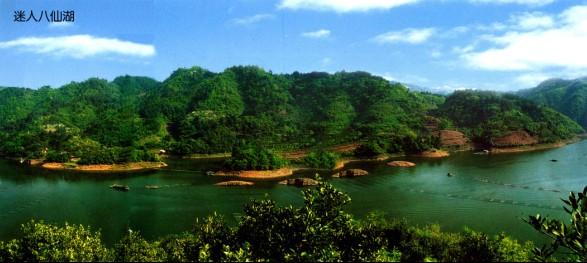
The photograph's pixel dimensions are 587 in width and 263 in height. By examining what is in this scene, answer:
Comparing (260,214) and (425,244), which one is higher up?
(260,214)

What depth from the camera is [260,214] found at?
28531 millimetres

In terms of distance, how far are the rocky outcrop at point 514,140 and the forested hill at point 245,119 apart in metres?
2.76

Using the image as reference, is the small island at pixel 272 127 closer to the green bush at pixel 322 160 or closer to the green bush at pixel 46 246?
the green bush at pixel 322 160

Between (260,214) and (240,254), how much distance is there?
6.88 m

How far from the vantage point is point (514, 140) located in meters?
122

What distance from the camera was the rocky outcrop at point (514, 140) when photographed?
120m

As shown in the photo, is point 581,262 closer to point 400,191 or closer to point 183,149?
point 400,191

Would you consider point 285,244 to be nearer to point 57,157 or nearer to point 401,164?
point 401,164

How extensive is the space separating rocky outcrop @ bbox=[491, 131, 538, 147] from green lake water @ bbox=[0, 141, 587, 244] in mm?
18148

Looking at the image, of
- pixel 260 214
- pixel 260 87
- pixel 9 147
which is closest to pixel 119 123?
pixel 9 147

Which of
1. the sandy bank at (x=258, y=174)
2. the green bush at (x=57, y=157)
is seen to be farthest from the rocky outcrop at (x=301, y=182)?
the green bush at (x=57, y=157)

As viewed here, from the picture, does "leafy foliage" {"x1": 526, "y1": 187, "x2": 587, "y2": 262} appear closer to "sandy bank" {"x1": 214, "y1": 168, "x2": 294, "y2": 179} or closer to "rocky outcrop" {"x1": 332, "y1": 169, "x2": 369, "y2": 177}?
"rocky outcrop" {"x1": 332, "y1": 169, "x2": 369, "y2": 177}

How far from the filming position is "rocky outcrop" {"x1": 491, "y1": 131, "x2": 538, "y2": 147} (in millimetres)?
120250

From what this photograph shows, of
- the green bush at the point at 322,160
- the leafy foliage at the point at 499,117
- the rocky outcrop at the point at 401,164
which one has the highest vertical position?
the leafy foliage at the point at 499,117
